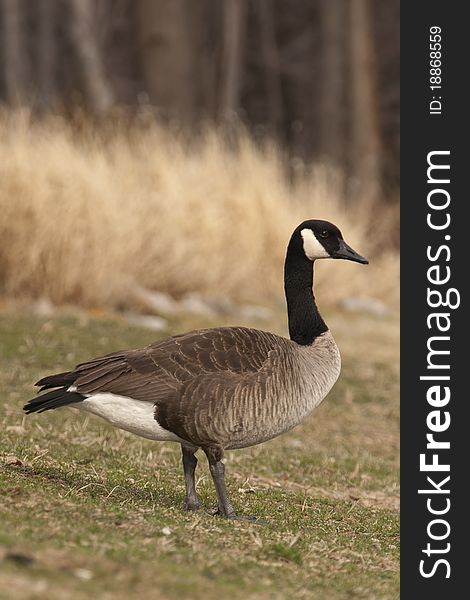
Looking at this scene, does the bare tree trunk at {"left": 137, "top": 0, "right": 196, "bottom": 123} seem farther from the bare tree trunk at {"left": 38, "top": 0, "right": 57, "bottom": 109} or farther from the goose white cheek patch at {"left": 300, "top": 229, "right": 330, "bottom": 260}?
the goose white cheek patch at {"left": 300, "top": 229, "right": 330, "bottom": 260}

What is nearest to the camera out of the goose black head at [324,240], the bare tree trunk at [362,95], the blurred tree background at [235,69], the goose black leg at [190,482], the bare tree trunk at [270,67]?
the goose black leg at [190,482]

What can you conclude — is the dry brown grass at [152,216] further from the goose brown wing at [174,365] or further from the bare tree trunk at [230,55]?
the bare tree trunk at [230,55]

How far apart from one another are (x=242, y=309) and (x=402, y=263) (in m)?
7.13

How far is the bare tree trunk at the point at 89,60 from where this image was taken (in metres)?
22.4

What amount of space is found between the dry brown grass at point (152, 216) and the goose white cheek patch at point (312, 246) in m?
7.65

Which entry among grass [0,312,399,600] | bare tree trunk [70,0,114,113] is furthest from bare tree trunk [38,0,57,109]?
grass [0,312,399,600]

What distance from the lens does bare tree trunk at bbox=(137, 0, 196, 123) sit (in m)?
25.5

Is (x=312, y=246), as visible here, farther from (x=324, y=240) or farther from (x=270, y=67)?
(x=270, y=67)

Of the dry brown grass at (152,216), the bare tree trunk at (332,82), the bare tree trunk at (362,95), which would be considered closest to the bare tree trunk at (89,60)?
the dry brown grass at (152,216)

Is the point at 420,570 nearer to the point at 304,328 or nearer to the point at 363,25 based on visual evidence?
the point at 304,328

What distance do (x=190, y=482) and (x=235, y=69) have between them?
27.1 meters

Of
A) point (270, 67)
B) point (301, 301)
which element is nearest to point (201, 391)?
point (301, 301)

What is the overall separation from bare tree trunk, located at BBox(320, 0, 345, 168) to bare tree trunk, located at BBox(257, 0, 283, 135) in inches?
404

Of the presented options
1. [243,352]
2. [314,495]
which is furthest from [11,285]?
[243,352]
